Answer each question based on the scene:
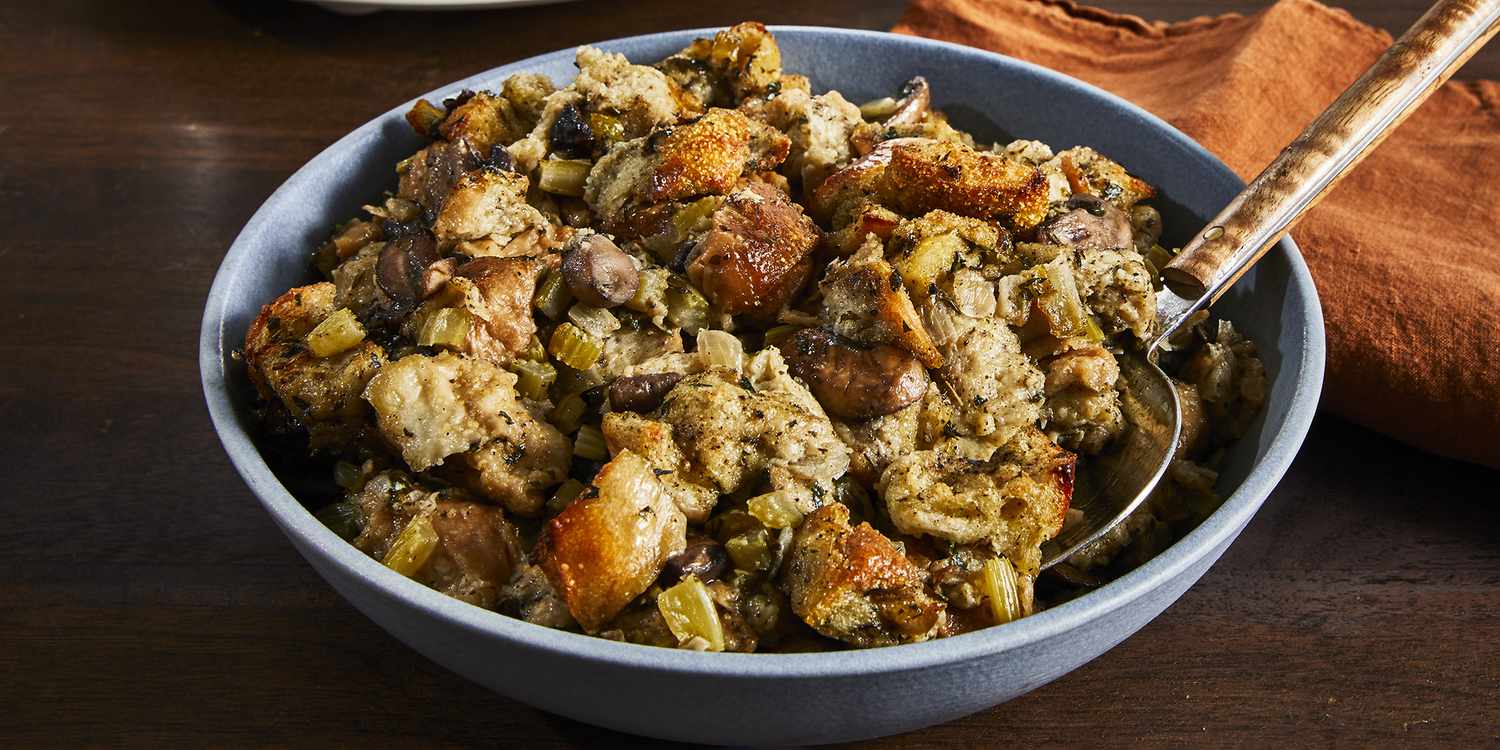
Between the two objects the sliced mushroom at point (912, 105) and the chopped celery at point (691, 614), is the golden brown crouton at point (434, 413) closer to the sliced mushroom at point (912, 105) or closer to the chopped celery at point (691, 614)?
the chopped celery at point (691, 614)

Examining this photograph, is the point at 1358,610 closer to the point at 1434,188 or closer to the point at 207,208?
the point at 1434,188

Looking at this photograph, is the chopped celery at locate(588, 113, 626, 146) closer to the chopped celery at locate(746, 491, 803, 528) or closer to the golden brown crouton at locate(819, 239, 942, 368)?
the golden brown crouton at locate(819, 239, 942, 368)

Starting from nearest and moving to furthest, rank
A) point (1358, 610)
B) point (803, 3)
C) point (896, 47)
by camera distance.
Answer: point (1358, 610) → point (896, 47) → point (803, 3)

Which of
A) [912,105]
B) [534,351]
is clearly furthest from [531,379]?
[912,105]

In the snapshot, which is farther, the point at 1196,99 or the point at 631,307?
the point at 1196,99

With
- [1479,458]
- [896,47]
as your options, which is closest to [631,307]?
[896,47]

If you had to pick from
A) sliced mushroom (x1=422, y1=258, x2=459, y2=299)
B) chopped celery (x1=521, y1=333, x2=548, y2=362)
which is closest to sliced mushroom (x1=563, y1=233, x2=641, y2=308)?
chopped celery (x1=521, y1=333, x2=548, y2=362)
